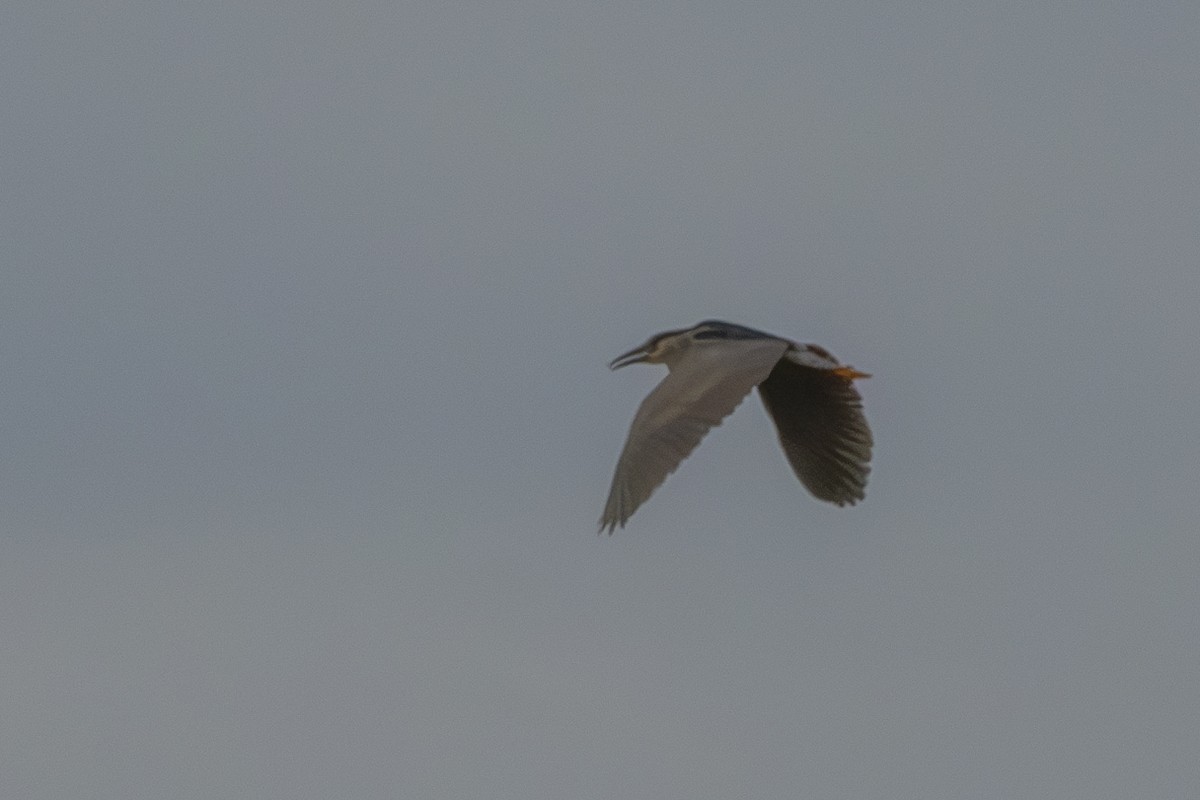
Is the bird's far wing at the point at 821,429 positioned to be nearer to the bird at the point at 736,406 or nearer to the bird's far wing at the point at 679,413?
the bird at the point at 736,406

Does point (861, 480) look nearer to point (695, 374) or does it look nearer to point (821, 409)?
point (821, 409)

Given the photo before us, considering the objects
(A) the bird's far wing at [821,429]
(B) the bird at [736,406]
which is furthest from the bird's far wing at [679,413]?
(A) the bird's far wing at [821,429]

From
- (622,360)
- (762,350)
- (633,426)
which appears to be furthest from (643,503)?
(622,360)

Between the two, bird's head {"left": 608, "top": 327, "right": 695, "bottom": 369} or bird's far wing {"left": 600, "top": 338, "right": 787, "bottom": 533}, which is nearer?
bird's far wing {"left": 600, "top": 338, "right": 787, "bottom": 533}

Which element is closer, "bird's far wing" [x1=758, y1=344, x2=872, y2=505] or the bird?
the bird

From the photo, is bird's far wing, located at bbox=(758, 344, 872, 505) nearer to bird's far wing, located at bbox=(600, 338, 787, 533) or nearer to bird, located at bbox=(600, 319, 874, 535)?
bird, located at bbox=(600, 319, 874, 535)

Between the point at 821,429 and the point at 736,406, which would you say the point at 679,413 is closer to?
the point at 736,406

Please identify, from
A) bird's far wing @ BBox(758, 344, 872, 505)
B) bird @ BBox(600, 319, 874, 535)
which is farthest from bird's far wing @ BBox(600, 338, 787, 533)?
bird's far wing @ BBox(758, 344, 872, 505)

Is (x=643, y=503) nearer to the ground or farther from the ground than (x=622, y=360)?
nearer to the ground
